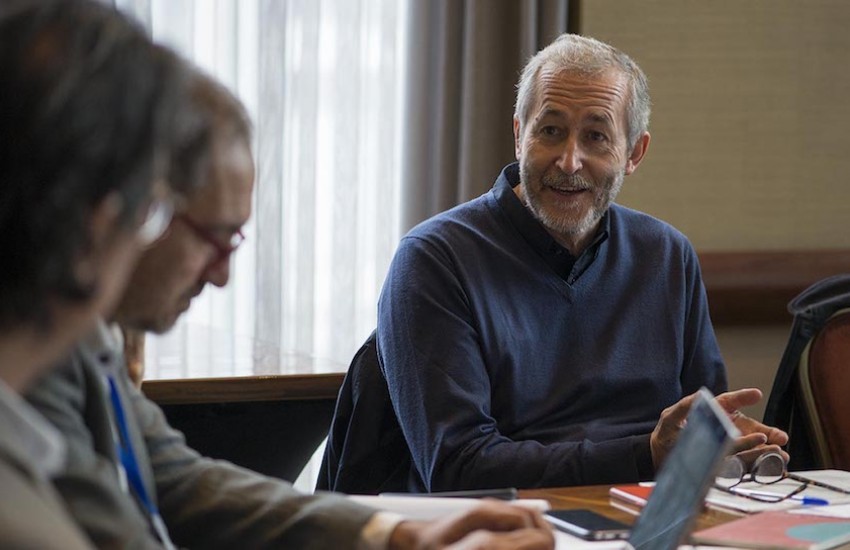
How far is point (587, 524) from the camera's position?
175 centimetres

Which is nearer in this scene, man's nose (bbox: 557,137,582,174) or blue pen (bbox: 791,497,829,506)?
blue pen (bbox: 791,497,829,506)

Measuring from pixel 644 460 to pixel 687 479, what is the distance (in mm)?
874

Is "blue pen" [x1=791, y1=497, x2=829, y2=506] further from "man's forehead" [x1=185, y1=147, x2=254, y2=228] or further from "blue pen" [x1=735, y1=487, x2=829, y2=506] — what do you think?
"man's forehead" [x1=185, y1=147, x2=254, y2=228]

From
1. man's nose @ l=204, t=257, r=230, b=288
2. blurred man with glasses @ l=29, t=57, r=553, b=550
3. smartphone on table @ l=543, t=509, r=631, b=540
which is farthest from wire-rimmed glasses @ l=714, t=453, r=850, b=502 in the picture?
man's nose @ l=204, t=257, r=230, b=288

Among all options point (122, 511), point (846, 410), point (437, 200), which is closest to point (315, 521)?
point (122, 511)

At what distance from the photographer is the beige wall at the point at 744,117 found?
3969mm

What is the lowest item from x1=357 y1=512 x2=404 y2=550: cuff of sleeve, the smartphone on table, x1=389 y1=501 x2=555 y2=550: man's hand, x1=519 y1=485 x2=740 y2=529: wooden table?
x1=519 y1=485 x2=740 y2=529: wooden table

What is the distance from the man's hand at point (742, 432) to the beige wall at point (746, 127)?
1.81 m

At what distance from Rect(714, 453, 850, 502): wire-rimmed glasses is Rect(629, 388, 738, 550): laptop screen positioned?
547mm

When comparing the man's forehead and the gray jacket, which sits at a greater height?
the man's forehead

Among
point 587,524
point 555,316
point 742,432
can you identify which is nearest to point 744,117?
point 555,316

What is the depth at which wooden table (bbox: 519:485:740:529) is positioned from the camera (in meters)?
1.83

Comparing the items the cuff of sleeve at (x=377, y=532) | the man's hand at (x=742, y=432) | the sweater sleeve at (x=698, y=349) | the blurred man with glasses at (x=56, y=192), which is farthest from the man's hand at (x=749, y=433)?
the blurred man with glasses at (x=56, y=192)

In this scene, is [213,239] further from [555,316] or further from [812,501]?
[555,316]
